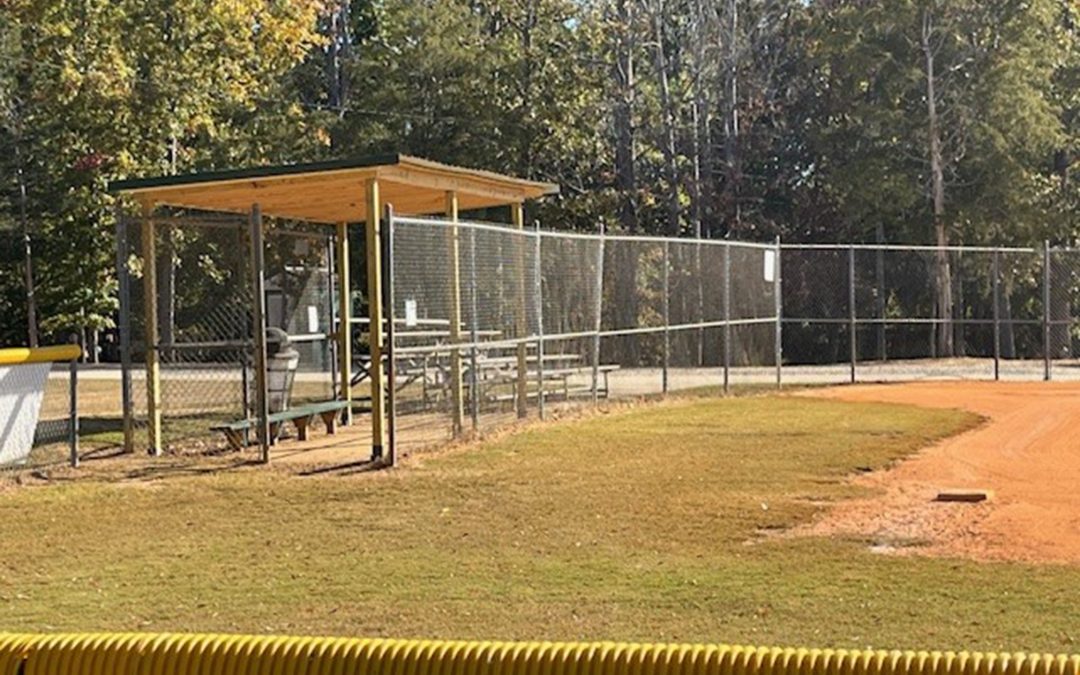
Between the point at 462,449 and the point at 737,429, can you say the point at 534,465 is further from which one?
the point at 737,429

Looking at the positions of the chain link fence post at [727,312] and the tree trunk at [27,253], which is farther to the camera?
the tree trunk at [27,253]

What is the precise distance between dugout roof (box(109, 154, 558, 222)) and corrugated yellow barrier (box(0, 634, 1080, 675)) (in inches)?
383

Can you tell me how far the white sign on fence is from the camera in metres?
13.2

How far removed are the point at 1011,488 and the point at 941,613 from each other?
186 inches

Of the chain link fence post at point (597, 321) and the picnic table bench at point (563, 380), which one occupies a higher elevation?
the chain link fence post at point (597, 321)

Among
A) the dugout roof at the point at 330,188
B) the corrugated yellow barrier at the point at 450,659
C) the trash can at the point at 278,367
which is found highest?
the dugout roof at the point at 330,188

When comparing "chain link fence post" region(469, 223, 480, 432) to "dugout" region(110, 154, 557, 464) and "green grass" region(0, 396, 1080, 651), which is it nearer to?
"dugout" region(110, 154, 557, 464)

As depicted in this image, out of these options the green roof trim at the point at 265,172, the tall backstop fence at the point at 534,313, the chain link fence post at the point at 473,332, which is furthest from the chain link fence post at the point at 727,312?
the green roof trim at the point at 265,172

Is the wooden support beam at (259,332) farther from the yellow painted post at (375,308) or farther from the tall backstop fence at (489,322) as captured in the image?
the yellow painted post at (375,308)

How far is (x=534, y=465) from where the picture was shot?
13.2 m

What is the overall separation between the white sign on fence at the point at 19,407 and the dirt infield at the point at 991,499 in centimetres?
761

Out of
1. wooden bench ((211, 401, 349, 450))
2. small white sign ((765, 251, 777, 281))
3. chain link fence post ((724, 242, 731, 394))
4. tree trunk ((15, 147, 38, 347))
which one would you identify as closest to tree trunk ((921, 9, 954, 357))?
small white sign ((765, 251, 777, 281))

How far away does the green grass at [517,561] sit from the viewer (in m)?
6.97

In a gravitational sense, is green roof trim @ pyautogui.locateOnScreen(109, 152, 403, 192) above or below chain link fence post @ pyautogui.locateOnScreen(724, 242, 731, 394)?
above
